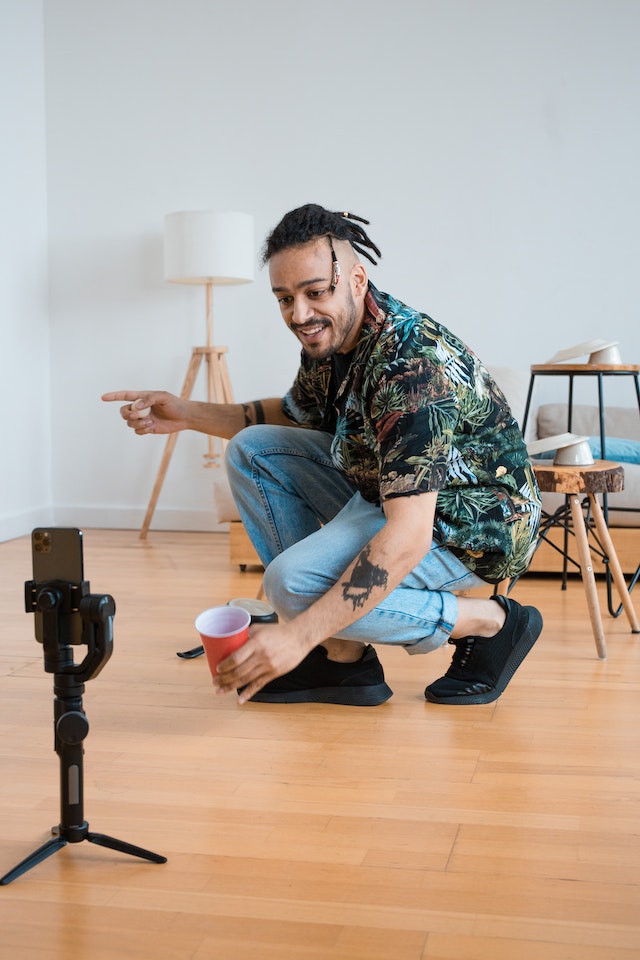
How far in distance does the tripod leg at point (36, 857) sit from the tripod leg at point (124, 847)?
0.15ft

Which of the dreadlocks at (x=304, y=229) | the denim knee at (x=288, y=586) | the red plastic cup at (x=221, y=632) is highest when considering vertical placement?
the dreadlocks at (x=304, y=229)

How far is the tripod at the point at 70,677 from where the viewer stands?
128 cm

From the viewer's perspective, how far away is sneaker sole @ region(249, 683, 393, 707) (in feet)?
6.89

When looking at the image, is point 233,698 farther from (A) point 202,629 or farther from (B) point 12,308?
(B) point 12,308

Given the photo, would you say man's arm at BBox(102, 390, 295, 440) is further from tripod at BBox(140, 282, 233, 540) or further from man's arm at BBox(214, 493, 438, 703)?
tripod at BBox(140, 282, 233, 540)

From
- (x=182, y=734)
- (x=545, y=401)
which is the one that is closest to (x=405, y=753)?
(x=182, y=734)

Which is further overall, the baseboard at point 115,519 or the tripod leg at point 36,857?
the baseboard at point 115,519

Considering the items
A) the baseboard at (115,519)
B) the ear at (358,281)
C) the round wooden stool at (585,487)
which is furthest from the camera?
the baseboard at (115,519)

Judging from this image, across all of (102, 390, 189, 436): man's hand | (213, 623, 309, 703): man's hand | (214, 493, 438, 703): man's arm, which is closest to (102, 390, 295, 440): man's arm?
(102, 390, 189, 436): man's hand

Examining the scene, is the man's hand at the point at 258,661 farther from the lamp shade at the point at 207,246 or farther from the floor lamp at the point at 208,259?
the lamp shade at the point at 207,246

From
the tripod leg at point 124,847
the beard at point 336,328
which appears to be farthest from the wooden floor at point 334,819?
the beard at point 336,328

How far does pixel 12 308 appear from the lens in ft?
15.1

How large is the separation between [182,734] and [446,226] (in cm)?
313

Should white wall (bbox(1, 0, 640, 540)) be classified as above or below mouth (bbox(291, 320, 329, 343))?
above
